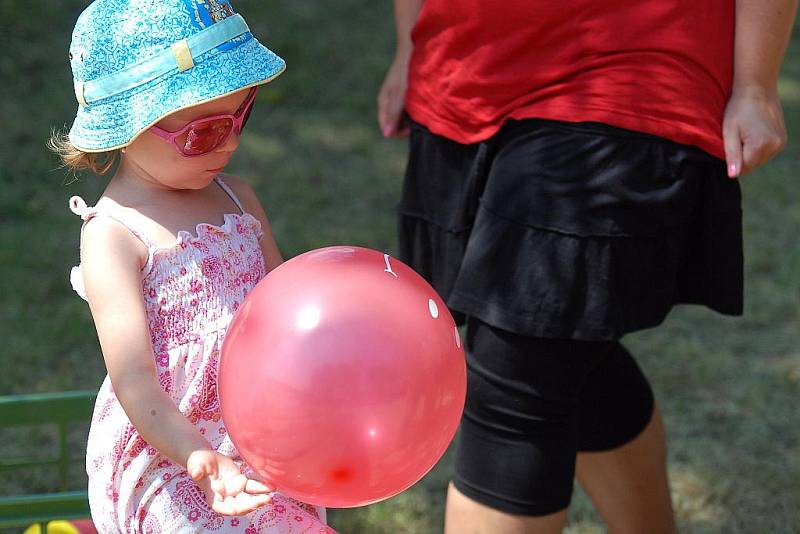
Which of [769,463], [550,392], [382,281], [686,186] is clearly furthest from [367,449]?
[769,463]

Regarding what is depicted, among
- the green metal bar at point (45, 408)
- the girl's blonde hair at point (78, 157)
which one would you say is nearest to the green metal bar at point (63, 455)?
the green metal bar at point (45, 408)

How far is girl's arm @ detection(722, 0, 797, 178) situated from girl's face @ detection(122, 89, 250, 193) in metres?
0.78

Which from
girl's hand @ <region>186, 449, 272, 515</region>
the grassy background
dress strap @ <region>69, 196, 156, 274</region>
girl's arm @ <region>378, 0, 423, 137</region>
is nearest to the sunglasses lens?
dress strap @ <region>69, 196, 156, 274</region>

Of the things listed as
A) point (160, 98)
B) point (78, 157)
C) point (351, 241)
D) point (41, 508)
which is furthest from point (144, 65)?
point (351, 241)

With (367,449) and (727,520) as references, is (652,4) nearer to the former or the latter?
(367,449)

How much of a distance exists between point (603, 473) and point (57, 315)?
2030mm

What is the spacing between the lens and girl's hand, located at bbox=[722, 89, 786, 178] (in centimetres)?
194

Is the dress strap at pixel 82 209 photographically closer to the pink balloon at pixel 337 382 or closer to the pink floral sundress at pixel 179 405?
the pink floral sundress at pixel 179 405

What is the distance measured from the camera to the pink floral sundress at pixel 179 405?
1.73 m

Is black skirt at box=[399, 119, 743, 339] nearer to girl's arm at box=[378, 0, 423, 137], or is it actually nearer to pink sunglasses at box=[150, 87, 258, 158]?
girl's arm at box=[378, 0, 423, 137]

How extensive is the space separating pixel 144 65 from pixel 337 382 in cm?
52

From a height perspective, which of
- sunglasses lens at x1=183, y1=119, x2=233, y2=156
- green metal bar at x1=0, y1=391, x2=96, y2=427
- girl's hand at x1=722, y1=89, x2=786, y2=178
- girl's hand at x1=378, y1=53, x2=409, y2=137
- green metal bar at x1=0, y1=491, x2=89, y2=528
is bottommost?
green metal bar at x1=0, y1=491, x2=89, y2=528

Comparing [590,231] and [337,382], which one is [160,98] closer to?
[337,382]

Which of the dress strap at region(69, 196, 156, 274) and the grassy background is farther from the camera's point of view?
the grassy background
